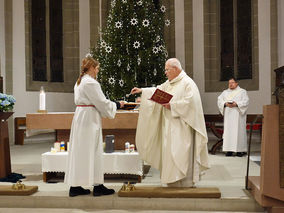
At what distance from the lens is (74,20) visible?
1249 centimetres

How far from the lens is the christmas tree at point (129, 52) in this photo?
984 cm

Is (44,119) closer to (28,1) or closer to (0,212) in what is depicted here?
(0,212)

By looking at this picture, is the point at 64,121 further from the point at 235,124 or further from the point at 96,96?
the point at 235,124

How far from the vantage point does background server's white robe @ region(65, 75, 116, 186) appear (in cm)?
453

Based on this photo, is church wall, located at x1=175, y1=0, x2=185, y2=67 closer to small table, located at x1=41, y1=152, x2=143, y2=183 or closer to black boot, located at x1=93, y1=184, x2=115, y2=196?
small table, located at x1=41, y1=152, x2=143, y2=183

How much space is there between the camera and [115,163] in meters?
5.61

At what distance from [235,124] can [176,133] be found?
170 inches

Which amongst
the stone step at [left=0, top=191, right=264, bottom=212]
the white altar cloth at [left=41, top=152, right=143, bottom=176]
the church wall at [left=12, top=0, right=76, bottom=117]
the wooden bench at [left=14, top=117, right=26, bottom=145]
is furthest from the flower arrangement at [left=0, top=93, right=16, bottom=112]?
the church wall at [left=12, top=0, right=76, bottom=117]

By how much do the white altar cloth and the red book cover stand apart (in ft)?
4.03

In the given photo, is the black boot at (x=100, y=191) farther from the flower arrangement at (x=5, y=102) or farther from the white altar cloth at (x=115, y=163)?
the flower arrangement at (x=5, y=102)

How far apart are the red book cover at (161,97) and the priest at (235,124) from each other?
4.24 m

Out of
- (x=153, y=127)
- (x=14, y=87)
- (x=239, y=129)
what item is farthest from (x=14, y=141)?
(x=153, y=127)

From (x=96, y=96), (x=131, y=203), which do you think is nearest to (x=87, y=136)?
(x=96, y=96)

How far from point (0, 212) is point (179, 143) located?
7.57 feet
